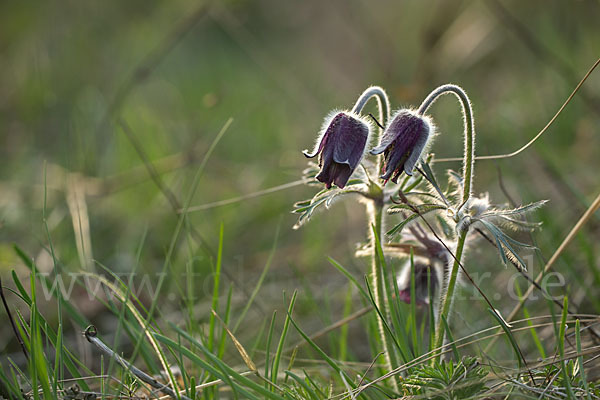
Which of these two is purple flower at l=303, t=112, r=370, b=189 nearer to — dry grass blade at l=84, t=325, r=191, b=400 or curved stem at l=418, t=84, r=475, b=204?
curved stem at l=418, t=84, r=475, b=204

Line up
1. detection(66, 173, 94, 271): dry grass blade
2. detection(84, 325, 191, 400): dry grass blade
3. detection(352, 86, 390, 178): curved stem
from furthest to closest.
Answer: detection(66, 173, 94, 271): dry grass blade → detection(352, 86, 390, 178): curved stem → detection(84, 325, 191, 400): dry grass blade

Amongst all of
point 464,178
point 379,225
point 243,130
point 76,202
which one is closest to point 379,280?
Answer: point 379,225

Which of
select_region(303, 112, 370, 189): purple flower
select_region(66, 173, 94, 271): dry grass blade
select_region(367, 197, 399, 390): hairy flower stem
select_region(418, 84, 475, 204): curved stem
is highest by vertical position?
select_region(66, 173, 94, 271): dry grass blade

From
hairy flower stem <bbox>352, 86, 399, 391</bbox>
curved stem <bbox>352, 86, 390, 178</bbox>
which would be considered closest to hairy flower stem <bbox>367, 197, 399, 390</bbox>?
hairy flower stem <bbox>352, 86, 399, 391</bbox>

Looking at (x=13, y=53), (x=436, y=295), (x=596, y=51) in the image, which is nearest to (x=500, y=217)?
(x=436, y=295)

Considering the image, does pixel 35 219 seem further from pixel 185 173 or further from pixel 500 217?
pixel 500 217

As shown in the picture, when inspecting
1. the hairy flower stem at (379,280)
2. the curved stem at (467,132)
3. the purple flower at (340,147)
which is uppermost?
the purple flower at (340,147)

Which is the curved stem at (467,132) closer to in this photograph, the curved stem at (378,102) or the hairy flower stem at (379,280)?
the curved stem at (378,102)

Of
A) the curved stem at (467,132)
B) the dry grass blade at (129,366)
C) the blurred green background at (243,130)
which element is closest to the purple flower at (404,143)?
the curved stem at (467,132)
